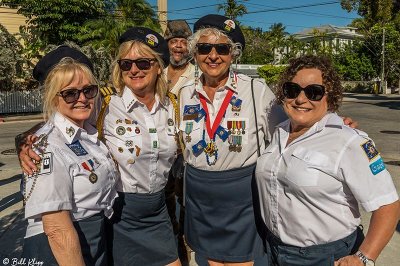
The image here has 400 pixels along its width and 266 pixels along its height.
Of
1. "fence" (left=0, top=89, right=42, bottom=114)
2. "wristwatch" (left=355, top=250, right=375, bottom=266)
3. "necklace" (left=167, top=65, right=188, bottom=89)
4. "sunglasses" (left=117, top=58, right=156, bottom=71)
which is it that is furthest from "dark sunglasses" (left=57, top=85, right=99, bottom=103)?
"fence" (left=0, top=89, right=42, bottom=114)

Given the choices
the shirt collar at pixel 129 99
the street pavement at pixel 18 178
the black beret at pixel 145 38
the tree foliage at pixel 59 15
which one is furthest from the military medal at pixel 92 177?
the tree foliage at pixel 59 15

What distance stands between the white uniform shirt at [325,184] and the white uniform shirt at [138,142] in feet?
3.08

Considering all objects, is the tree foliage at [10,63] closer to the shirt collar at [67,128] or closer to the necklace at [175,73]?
the necklace at [175,73]

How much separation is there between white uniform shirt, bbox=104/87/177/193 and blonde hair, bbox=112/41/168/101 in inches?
4.4

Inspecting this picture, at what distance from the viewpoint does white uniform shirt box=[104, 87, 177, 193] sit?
2.79 m

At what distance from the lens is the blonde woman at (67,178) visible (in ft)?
6.45

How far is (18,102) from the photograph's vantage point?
71.8 ft

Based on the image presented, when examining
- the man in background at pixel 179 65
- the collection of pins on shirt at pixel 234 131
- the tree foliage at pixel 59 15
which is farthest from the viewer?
the tree foliage at pixel 59 15

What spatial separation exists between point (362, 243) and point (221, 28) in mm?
1714

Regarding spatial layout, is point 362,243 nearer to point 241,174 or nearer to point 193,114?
point 241,174

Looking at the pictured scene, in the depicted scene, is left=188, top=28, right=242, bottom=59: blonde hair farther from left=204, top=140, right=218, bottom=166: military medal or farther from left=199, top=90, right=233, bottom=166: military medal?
left=204, top=140, right=218, bottom=166: military medal

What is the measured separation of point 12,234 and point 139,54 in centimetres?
312

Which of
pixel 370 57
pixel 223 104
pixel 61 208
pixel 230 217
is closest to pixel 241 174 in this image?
pixel 230 217

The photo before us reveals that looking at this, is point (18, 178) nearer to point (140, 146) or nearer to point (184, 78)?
point (184, 78)
